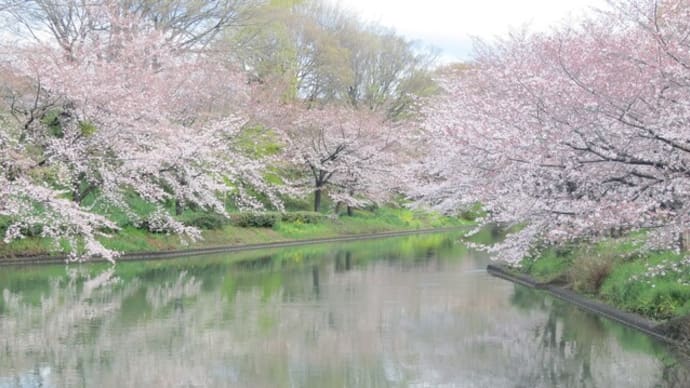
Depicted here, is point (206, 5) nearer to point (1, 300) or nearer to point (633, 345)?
point (1, 300)

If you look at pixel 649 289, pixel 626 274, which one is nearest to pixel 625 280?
pixel 626 274

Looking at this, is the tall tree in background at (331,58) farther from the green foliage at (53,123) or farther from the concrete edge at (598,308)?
the concrete edge at (598,308)

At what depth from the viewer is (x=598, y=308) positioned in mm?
14766

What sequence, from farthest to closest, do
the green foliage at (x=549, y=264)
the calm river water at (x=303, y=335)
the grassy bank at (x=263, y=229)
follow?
the grassy bank at (x=263, y=229), the green foliage at (x=549, y=264), the calm river water at (x=303, y=335)

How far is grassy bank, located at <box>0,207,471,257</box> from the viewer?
25.6 metres

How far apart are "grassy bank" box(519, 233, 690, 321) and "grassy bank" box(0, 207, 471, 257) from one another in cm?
1245

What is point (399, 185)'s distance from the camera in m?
43.9

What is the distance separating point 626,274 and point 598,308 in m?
0.81

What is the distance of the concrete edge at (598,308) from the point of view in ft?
39.7

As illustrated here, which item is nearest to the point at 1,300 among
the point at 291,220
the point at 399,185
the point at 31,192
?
the point at 31,192

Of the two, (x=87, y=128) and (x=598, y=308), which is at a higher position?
(x=87, y=128)

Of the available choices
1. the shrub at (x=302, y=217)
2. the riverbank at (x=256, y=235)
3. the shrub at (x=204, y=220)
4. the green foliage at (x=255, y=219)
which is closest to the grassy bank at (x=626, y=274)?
the riverbank at (x=256, y=235)

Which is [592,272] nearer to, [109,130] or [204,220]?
[109,130]

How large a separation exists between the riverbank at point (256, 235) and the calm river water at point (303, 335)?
257 centimetres
